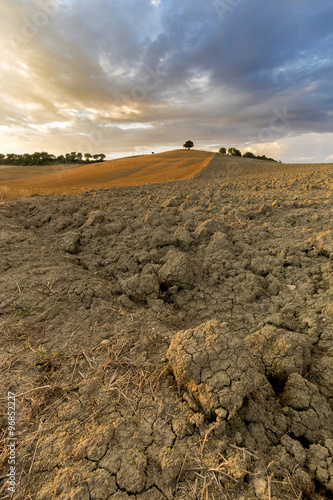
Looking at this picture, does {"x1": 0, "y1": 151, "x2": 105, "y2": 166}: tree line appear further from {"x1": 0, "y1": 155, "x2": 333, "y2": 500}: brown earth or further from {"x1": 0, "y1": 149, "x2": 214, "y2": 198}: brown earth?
{"x1": 0, "y1": 155, "x2": 333, "y2": 500}: brown earth

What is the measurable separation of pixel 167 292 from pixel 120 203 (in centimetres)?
489

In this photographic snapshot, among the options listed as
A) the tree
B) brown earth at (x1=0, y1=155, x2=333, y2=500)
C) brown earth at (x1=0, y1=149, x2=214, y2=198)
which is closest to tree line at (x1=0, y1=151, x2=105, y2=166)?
brown earth at (x1=0, y1=149, x2=214, y2=198)

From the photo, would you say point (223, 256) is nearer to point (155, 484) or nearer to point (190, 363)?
point (190, 363)

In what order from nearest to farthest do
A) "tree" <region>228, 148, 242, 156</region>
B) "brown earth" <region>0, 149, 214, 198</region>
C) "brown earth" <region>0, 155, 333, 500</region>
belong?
"brown earth" <region>0, 155, 333, 500</region> → "brown earth" <region>0, 149, 214, 198</region> → "tree" <region>228, 148, 242, 156</region>

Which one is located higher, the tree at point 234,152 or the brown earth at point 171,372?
the tree at point 234,152

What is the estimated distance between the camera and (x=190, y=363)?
1762 millimetres

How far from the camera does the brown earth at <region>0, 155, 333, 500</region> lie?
4.41 feet

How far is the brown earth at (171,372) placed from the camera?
134 cm

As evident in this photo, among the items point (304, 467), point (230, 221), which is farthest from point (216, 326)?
point (230, 221)

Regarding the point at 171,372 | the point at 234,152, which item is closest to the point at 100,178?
the point at 171,372

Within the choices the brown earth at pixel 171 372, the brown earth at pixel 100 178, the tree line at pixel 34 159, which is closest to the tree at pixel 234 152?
the brown earth at pixel 100 178

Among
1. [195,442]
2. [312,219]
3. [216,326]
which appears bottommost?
[195,442]

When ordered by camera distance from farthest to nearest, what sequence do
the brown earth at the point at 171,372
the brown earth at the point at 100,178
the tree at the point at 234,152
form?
the tree at the point at 234,152 < the brown earth at the point at 100,178 < the brown earth at the point at 171,372

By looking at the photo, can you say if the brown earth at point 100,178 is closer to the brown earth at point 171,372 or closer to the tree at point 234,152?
the brown earth at point 171,372
